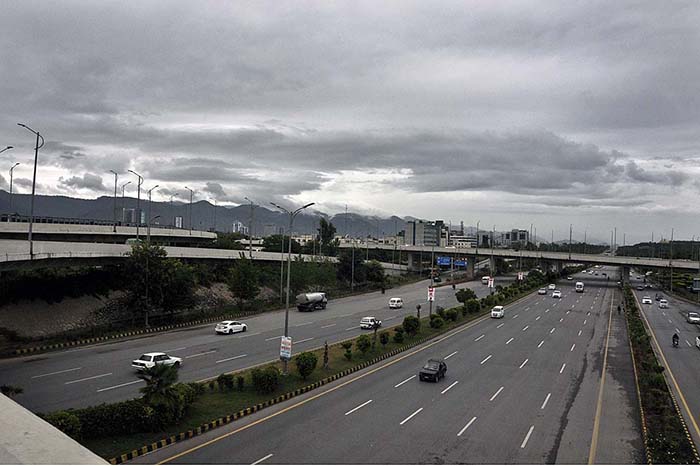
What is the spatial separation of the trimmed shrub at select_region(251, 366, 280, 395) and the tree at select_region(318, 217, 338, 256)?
313ft

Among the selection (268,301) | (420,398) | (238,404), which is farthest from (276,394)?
(268,301)

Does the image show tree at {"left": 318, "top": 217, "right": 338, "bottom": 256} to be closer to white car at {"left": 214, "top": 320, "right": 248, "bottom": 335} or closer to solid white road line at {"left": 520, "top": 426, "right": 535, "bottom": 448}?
white car at {"left": 214, "top": 320, "right": 248, "bottom": 335}

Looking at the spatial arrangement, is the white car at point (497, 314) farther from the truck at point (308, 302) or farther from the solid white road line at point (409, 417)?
the solid white road line at point (409, 417)

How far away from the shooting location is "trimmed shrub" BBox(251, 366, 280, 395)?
1096 inches

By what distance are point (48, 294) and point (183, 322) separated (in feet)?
38.4

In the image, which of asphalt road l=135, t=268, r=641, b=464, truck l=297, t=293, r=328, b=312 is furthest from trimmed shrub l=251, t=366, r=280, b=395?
truck l=297, t=293, r=328, b=312

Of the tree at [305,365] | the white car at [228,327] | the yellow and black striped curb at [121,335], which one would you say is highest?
the tree at [305,365]

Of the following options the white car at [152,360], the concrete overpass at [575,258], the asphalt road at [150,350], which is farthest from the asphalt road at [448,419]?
the concrete overpass at [575,258]

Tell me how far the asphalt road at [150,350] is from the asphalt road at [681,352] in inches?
943

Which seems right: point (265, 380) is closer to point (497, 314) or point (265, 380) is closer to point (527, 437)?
point (527, 437)

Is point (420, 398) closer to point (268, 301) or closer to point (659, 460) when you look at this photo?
point (659, 460)

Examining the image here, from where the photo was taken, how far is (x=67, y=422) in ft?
64.1

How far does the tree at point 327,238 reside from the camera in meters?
125

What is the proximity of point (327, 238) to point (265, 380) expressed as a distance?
98.7m
